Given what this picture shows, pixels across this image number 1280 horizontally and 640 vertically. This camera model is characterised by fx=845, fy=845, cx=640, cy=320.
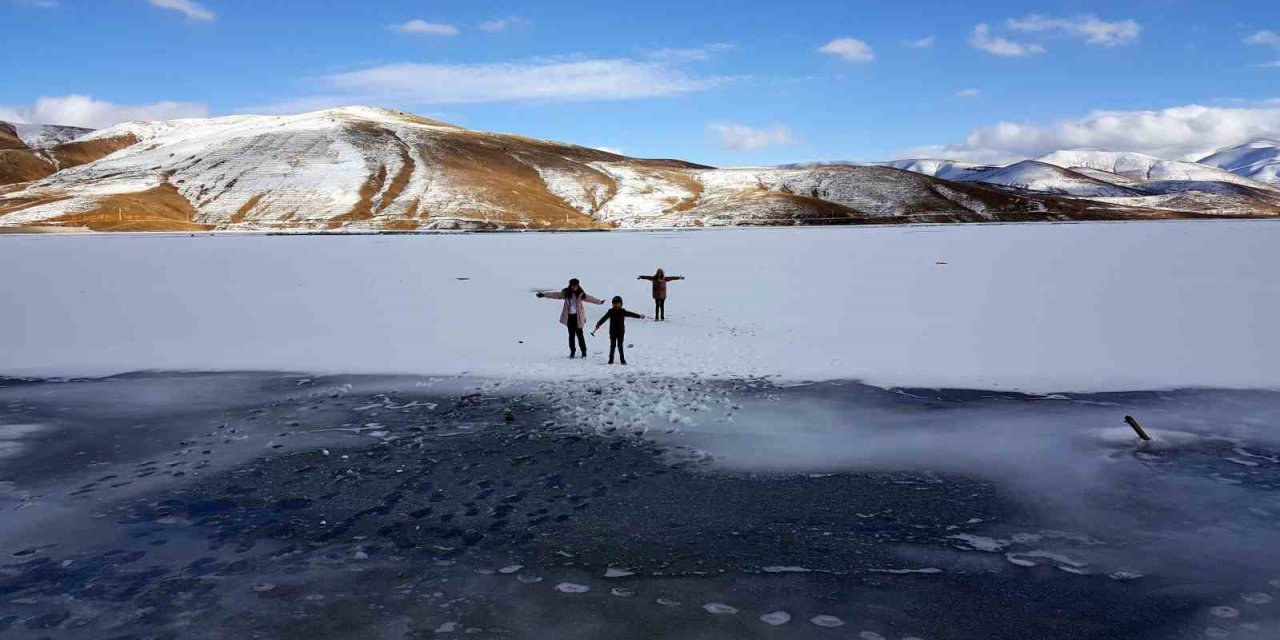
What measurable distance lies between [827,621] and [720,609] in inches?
35.7

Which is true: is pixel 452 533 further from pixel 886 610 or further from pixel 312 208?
pixel 312 208

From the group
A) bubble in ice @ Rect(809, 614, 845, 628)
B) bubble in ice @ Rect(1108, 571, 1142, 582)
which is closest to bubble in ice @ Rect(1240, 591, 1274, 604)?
bubble in ice @ Rect(1108, 571, 1142, 582)

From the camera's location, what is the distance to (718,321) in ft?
87.7

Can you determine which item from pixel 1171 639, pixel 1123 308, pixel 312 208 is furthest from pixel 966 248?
pixel 312 208

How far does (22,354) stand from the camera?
824 inches

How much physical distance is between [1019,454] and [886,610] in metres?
5.75

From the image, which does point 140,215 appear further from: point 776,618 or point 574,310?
point 776,618

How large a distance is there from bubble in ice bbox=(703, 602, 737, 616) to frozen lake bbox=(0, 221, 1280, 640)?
0.07 feet

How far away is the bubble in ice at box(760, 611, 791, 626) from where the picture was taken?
7.10 meters

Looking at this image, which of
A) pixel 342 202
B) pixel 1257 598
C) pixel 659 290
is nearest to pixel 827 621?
pixel 1257 598

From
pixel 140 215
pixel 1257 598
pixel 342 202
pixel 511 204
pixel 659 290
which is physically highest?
pixel 342 202

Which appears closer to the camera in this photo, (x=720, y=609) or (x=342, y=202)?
(x=720, y=609)

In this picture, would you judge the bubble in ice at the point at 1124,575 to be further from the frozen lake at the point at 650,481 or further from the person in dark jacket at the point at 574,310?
the person in dark jacket at the point at 574,310

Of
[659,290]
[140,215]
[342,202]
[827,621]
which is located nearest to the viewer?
[827,621]
